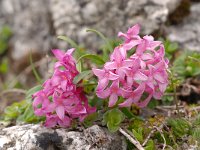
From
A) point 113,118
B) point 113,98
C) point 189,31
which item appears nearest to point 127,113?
point 113,118

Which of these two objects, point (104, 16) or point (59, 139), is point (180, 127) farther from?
point (104, 16)

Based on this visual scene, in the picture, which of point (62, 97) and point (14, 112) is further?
point (14, 112)

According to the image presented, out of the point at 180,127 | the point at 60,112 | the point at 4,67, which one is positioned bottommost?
the point at 4,67

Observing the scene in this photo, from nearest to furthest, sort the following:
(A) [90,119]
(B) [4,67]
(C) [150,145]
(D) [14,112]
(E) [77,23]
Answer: (C) [150,145], (A) [90,119], (D) [14,112], (E) [77,23], (B) [4,67]

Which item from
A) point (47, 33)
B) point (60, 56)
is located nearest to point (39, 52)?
point (47, 33)

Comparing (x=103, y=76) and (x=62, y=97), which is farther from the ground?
(x=103, y=76)

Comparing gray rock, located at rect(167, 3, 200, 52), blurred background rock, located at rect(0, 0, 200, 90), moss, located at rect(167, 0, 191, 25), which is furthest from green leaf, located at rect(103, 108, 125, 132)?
moss, located at rect(167, 0, 191, 25)

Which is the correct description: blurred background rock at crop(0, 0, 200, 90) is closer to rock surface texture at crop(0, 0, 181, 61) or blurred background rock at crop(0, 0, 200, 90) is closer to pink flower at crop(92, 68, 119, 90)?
rock surface texture at crop(0, 0, 181, 61)

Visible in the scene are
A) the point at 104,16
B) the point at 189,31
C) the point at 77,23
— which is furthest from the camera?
the point at 77,23
